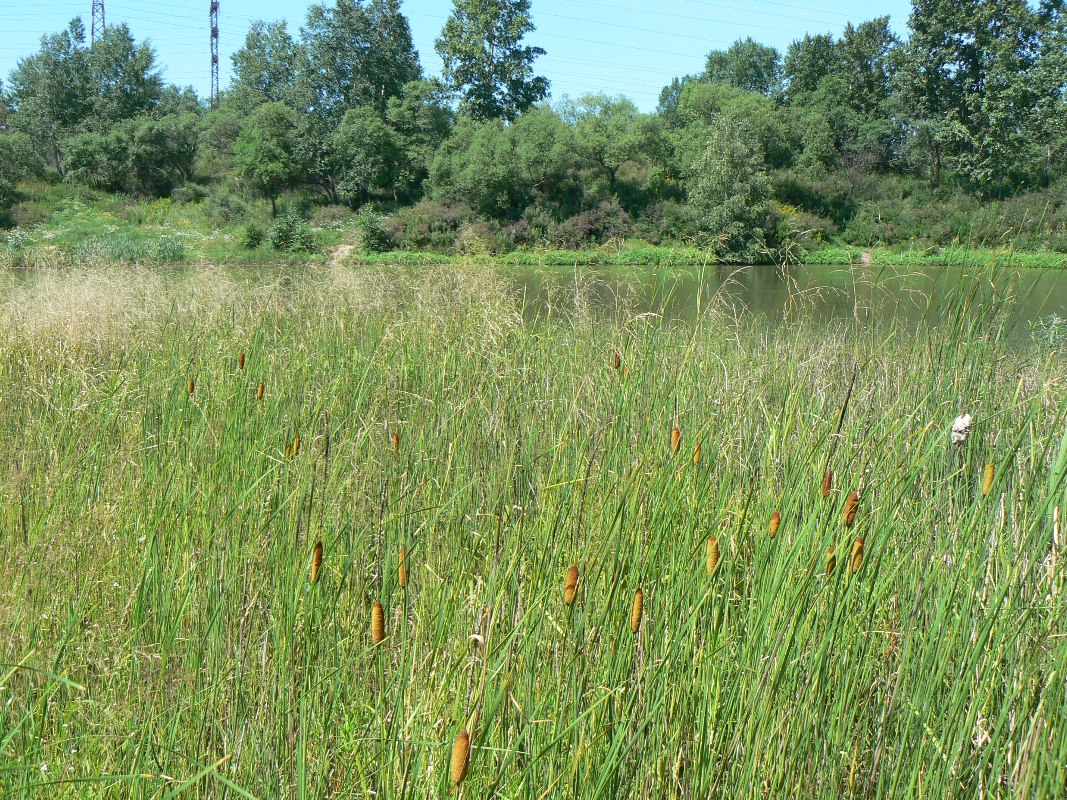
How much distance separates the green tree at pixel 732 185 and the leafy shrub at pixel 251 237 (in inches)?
591

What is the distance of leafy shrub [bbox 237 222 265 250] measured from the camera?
2805cm

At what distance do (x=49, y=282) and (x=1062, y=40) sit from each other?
3660 cm

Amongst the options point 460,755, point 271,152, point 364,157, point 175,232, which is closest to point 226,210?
point 175,232

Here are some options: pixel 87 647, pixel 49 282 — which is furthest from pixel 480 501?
pixel 49 282

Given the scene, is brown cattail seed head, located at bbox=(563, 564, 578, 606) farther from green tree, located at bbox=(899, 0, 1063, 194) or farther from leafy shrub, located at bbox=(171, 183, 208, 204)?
leafy shrub, located at bbox=(171, 183, 208, 204)

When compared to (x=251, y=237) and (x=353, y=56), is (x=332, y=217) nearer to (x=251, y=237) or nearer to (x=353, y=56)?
(x=251, y=237)

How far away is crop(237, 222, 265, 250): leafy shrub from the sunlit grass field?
2699 cm

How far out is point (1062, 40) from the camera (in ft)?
102

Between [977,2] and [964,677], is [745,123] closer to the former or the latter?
[977,2]

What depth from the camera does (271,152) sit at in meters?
33.7

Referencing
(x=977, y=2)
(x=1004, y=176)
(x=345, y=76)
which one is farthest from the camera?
(x=345, y=76)

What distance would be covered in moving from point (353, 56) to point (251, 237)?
18908 millimetres

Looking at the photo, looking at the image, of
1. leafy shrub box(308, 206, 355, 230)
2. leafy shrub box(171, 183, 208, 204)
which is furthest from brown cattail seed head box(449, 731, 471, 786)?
leafy shrub box(171, 183, 208, 204)

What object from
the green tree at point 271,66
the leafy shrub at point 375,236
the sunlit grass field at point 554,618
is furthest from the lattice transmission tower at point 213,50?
the sunlit grass field at point 554,618
